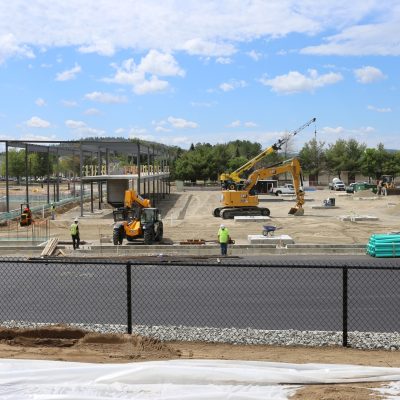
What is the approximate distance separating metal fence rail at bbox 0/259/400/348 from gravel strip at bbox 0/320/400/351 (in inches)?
9.8

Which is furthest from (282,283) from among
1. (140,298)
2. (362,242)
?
(362,242)

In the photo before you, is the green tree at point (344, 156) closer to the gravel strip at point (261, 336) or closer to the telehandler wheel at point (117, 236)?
the telehandler wheel at point (117, 236)

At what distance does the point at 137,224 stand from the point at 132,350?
65.1ft

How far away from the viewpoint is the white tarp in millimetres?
6383

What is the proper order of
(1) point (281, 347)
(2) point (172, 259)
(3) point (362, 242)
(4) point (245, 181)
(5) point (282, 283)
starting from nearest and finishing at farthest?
(1) point (281, 347) → (5) point (282, 283) → (2) point (172, 259) → (3) point (362, 242) → (4) point (245, 181)

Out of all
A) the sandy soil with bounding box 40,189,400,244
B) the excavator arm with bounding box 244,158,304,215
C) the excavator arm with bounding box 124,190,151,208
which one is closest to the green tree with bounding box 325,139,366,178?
the sandy soil with bounding box 40,189,400,244

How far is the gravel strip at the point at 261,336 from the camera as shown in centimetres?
892

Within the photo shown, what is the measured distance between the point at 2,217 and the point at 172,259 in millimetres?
21161

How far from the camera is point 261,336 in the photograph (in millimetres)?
9281

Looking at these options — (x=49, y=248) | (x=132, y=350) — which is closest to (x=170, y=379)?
(x=132, y=350)

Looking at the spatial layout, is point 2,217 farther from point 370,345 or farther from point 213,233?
point 370,345

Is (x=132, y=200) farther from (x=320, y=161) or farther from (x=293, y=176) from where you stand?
(x=320, y=161)

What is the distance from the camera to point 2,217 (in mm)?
39656

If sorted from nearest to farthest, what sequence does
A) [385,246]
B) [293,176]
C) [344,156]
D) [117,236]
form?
[385,246], [117,236], [293,176], [344,156]
